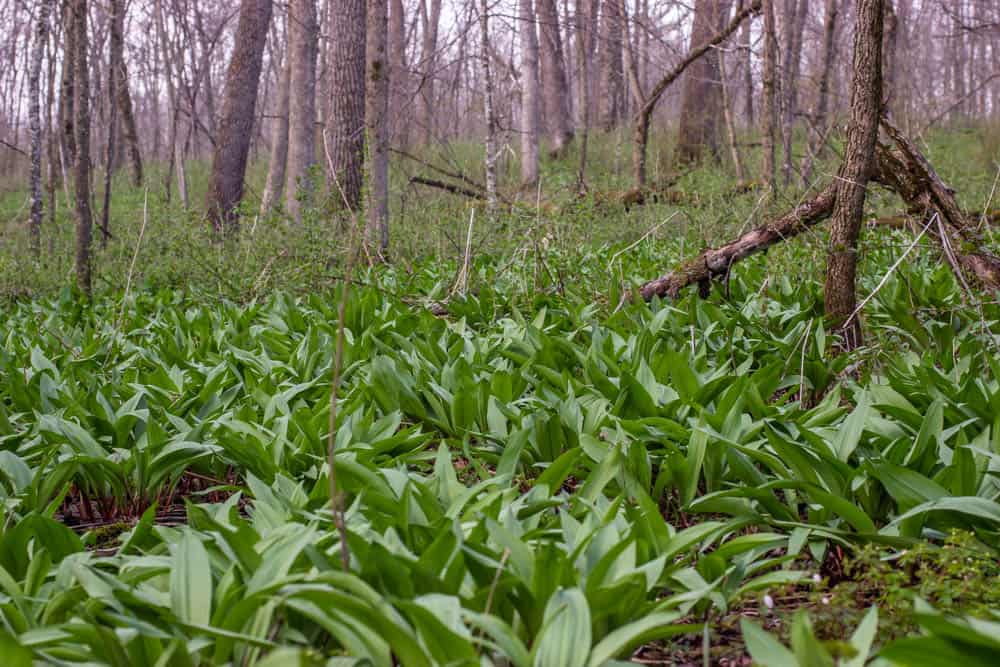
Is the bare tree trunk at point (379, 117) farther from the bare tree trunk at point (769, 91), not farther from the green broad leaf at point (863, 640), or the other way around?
the green broad leaf at point (863, 640)

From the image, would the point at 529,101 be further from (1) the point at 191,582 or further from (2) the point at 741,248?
(1) the point at 191,582

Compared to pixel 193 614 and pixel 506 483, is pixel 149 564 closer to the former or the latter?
pixel 193 614

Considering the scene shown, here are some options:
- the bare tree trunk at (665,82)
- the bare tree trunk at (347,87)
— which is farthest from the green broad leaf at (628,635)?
the bare tree trunk at (665,82)

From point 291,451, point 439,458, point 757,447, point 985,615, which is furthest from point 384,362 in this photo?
point 985,615

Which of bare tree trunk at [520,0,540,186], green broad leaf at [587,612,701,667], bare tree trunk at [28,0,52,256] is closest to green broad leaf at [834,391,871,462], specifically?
green broad leaf at [587,612,701,667]

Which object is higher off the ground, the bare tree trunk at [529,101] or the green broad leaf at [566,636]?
A: the bare tree trunk at [529,101]

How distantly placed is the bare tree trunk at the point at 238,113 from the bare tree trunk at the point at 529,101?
12.6 ft

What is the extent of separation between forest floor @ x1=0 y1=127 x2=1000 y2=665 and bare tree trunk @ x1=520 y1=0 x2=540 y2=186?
707cm

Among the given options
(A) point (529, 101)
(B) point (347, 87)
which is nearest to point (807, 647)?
(B) point (347, 87)

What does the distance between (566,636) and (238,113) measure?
1006 centimetres

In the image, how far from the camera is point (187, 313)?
19.3 feet

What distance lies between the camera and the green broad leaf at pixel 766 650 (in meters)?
1.47

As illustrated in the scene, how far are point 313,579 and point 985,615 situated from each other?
1339mm

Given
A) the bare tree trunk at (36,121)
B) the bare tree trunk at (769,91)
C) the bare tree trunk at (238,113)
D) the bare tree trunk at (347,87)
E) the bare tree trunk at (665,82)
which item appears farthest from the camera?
the bare tree trunk at (238,113)
